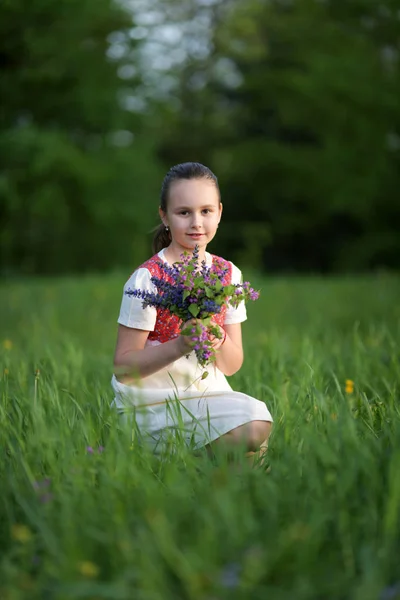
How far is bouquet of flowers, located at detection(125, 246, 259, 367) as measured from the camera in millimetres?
2352

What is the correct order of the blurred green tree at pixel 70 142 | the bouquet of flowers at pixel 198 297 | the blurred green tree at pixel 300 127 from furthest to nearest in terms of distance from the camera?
the blurred green tree at pixel 300 127
the blurred green tree at pixel 70 142
the bouquet of flowers at pixel 198 297

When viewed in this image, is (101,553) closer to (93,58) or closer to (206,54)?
(93,58)

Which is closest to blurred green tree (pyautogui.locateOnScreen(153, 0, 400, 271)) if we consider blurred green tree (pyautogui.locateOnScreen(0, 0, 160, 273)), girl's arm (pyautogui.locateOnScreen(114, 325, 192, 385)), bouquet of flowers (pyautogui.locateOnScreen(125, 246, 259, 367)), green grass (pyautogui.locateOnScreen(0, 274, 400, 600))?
blurred green tree (pyautogui.locateOnScreen(0, 0, 160, 273))

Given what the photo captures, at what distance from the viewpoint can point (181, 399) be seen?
264 centimetres

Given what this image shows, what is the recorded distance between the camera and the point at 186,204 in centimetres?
269

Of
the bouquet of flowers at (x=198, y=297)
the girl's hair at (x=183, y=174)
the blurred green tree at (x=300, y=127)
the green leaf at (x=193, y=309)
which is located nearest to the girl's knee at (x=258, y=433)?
the bouquet of flowers at (x=198, y=297)

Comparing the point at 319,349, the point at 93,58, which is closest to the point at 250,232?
the point at 93,58

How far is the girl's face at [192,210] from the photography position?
106 inches

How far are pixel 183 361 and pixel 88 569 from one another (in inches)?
44.4

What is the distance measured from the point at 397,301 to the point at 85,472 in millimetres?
6815

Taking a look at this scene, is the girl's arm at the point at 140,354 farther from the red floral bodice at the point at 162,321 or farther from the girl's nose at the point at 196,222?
the girl's nose at the point at 196,222

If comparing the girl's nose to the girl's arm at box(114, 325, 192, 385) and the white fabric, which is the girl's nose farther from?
the girl's arm at box(114, 325, 192, 385)

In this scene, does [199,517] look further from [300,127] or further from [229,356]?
[300,127]

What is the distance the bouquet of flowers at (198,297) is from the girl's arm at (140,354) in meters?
0.05
